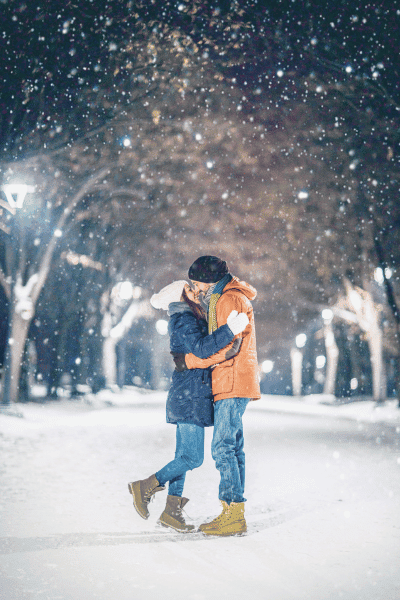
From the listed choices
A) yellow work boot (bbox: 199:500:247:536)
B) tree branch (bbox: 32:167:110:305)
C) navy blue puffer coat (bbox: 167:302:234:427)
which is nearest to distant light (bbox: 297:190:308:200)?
tree branch (bbox: 32:167:110:305)

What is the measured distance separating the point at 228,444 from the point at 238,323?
2.91 ft

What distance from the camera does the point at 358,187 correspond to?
708 inches

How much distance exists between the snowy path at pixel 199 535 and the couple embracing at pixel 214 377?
0.39 metres

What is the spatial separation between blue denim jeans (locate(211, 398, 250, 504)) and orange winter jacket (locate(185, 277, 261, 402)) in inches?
3.0

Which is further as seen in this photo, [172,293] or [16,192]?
[16,192]

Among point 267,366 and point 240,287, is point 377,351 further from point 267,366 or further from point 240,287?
point 267,366

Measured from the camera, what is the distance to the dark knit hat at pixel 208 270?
5.08m

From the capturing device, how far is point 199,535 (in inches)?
197

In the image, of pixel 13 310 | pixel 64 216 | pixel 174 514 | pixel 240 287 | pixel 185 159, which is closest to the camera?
pixel 240 287

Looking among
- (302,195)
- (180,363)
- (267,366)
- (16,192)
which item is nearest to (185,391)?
(180,363)

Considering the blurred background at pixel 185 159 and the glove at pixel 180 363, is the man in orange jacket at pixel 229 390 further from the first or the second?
the blurred background at pixel 185 159

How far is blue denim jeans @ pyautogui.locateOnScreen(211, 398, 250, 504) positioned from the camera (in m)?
4.86

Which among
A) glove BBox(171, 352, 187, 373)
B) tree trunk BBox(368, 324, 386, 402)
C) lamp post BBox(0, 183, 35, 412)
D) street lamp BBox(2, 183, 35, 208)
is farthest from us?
tree trunk BBox(368, 324, 386, 402)

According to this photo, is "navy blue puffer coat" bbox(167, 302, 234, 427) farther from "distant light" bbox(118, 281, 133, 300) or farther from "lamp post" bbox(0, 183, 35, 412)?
"distant light" bbox(118, 281, 133, 300)
